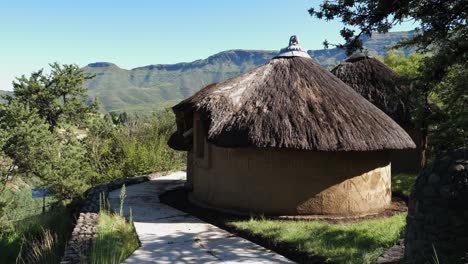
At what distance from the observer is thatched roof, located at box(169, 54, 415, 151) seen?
8.21 m

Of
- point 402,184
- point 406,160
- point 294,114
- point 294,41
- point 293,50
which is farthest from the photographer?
point 406,160

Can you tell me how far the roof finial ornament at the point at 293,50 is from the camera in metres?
10.6

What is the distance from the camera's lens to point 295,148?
816 cm

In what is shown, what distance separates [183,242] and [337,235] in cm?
248

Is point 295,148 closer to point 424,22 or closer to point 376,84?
point 424,22

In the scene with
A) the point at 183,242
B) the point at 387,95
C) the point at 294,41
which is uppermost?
the point at 294,41

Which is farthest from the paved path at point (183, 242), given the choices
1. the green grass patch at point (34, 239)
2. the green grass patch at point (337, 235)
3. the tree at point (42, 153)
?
the tree at point (42, 153)

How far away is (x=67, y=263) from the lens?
20.0 feet

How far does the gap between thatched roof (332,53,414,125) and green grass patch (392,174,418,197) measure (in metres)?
2.13

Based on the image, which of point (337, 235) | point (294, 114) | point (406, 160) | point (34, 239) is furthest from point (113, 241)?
point (406, 160)

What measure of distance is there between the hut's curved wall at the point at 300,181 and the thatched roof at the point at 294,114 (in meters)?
0.40

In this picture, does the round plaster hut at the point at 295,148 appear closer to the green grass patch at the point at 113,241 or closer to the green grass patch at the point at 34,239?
the green grass patch at the point at 113,241

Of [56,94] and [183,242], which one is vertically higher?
[56,94]

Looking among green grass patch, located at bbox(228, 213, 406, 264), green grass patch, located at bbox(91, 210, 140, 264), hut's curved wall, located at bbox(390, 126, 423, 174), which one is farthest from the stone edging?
hut's curved wall, located at bbox(390, 126, 423, 174)
